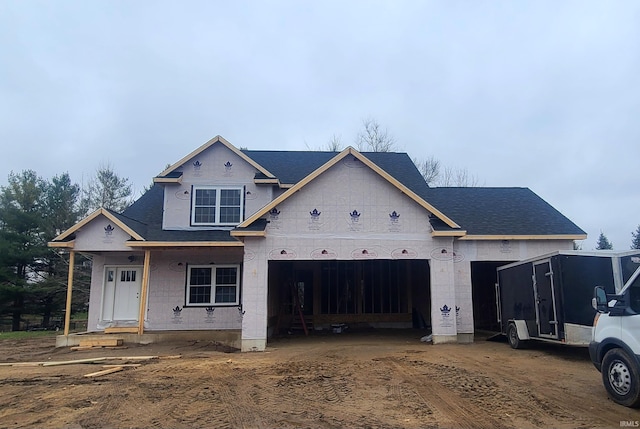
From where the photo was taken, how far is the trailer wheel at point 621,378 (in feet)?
20.4

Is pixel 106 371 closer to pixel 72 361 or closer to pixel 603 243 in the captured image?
pixel 72 361

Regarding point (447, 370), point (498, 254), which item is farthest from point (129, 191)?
point (447, 370)

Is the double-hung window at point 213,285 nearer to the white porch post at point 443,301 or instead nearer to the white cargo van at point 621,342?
the white porch post at point 443,301

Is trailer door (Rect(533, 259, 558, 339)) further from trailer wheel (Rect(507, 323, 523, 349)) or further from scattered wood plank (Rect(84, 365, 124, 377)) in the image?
scattered wood plank (Rect(84, 365, 124, 377))

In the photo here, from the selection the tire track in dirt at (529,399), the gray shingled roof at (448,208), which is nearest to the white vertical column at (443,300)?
the gray shingled roof at (448,208)

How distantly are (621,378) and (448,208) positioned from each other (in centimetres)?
1108

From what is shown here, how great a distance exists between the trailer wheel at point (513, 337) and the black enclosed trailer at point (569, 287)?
1.72 ft

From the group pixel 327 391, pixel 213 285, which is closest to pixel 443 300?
pixel 327 391

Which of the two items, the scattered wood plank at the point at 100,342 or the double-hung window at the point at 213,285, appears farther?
the double-hung window at the point at 213,285

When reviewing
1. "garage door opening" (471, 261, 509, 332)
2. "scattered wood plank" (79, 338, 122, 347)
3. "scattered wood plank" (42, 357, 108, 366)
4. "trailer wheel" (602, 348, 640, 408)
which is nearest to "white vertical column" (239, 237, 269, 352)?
"scattered wood plank" (42, 357, 108, 366)

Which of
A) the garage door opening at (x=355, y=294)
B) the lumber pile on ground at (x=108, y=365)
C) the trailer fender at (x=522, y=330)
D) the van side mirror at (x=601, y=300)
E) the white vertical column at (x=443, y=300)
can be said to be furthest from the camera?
the garage door opening at (x=355, y=294)

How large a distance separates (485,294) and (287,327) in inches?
337

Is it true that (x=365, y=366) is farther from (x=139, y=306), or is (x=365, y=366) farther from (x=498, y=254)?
(x=139, y=306)

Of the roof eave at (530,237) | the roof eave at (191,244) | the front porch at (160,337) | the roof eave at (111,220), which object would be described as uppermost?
the roof eave at (111,220)
